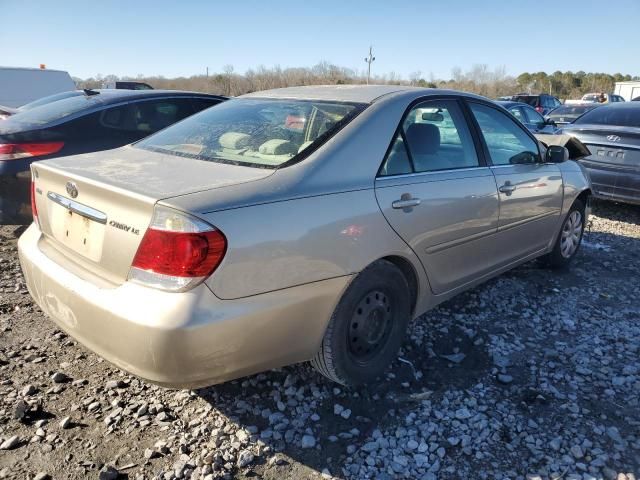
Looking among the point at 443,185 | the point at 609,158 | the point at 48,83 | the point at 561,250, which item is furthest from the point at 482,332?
the point at 48,83

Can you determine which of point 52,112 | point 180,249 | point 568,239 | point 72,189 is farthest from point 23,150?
point 568,239

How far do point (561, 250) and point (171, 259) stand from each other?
3801 mm

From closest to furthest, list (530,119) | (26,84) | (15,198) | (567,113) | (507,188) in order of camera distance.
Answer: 1. (507,188)
2. (15,198)
3. (26,84)
4. (530,119)
5. (567,113)

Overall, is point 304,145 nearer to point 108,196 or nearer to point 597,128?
point 108,196

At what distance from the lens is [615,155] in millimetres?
6469

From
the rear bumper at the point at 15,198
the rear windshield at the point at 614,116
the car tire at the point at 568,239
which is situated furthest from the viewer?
the rear windshield at the point at 614,116

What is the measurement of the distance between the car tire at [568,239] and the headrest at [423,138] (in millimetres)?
2003

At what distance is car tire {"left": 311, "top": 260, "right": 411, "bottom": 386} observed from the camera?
8.25 feet

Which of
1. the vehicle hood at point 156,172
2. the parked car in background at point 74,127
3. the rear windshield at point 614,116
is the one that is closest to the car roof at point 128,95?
the parked car in background at point 74,127

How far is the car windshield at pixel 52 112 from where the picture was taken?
4.65m

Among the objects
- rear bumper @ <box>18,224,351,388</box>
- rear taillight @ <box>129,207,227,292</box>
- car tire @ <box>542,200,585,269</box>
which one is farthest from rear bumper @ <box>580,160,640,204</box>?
rear taillight @ <box>129,207,227,292</box>

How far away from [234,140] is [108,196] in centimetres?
86

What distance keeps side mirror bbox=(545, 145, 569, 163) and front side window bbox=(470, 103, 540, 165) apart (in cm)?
12

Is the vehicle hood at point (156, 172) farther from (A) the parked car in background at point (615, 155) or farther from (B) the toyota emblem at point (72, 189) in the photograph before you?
(A) the parked car in background at point (615, 155)
